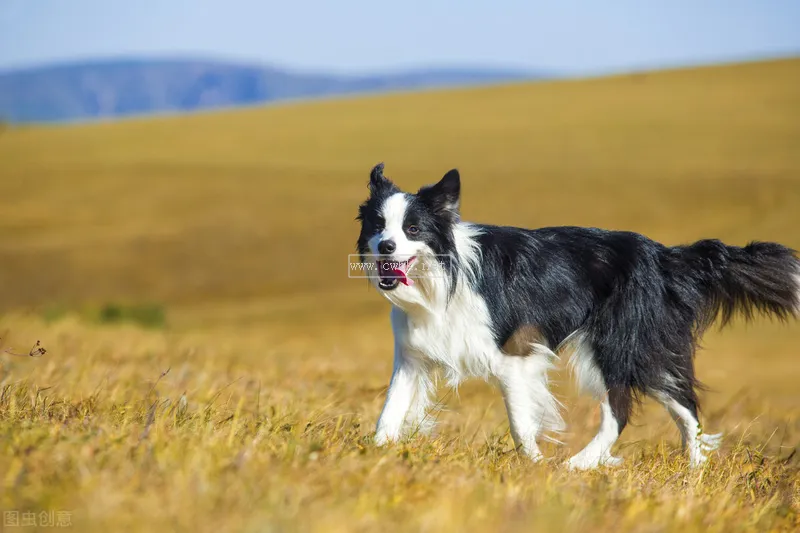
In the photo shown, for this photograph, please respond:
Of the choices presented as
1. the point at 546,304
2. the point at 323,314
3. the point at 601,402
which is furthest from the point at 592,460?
the point at 323,314

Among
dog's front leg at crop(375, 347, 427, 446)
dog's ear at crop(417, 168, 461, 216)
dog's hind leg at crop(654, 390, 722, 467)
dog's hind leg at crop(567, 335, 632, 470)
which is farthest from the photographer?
dog's hind leg at crop(654, 390, 722, 467)

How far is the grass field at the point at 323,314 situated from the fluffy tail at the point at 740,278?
884 mm

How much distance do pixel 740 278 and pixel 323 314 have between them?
57.9 ft

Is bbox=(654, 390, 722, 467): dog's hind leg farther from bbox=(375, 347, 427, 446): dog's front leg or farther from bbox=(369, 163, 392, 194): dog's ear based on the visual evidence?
A: bbox=(369, 163, 392, 194): dog's ear

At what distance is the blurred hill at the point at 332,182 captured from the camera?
90.7ft

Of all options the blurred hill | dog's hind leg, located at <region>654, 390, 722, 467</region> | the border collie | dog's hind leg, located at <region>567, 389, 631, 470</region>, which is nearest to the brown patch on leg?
the border collie

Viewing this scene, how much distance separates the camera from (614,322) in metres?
6.11

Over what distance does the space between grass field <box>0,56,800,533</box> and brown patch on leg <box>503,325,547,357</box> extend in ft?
1.78

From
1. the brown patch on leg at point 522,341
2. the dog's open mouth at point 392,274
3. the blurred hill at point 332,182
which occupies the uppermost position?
the dog's open mouth at point 392,274

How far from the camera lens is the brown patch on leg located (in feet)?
19.0

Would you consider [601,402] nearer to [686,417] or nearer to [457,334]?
[686,417]

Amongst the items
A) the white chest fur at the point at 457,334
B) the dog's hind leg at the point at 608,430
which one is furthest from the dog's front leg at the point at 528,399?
Result: the dog's hind leg at the point at 608,430

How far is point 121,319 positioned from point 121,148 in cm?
2626

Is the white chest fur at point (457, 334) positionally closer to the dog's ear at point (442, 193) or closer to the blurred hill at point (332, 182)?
the dog's ear at point (442, 193)
